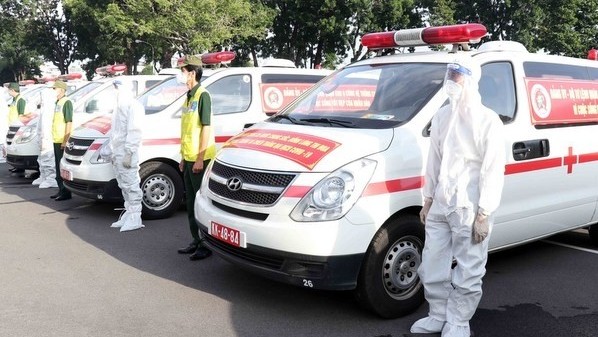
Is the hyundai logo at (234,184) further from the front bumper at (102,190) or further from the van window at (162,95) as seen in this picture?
the van window at (162,95)

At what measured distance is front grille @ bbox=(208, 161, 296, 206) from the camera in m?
3.63

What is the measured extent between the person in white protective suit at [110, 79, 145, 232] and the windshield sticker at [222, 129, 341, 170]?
87.2 inches

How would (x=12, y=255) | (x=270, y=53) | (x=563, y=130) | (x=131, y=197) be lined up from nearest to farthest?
(x=563, y=130) < (x=12, y=255) < (x=131, y=197) < (x=270, y=53)

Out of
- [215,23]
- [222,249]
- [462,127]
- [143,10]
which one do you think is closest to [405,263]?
[462,127]

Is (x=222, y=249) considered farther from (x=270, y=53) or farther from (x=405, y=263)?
(x=270, y=53)

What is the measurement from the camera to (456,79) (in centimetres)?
324

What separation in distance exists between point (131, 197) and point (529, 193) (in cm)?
430

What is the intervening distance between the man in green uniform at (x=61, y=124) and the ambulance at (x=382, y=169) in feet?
Result: 15.1

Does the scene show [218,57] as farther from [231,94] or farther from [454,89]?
[454,89]

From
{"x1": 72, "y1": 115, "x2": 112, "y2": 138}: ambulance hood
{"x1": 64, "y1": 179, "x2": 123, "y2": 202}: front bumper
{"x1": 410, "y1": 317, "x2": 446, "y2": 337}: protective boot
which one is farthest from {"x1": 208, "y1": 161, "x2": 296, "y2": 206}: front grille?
{"x1": 72, "y1": 115, "x2": 112, "y2": 138}: ambulance hood

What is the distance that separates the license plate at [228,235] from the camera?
3.75m

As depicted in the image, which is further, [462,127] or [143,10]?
[143,10]

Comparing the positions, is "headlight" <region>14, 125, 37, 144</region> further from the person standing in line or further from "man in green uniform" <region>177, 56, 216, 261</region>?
"man in green uniform" <region>177, 56, 216, 261</region>

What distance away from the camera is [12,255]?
17.8 ft
